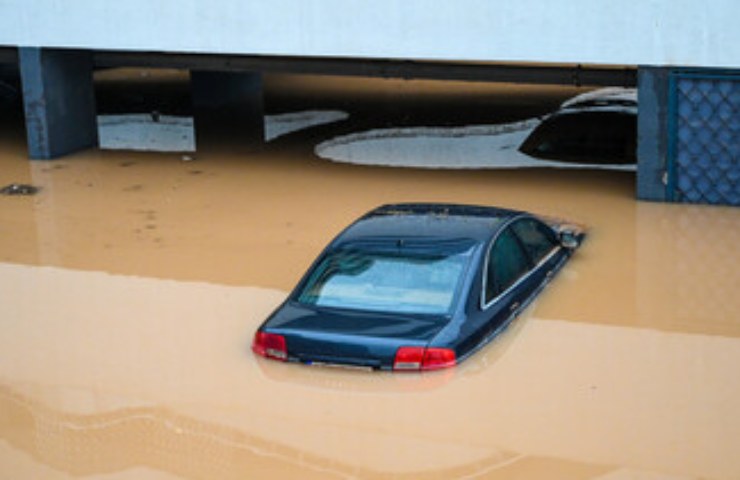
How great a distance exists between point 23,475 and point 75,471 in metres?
0.33

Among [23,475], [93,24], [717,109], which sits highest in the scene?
[93,24]

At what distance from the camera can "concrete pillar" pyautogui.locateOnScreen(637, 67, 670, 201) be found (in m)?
14.8

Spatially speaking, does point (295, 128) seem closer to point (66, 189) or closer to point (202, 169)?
point (202, 169)

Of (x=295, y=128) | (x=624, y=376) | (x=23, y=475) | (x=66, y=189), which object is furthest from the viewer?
(x=295, y=128)

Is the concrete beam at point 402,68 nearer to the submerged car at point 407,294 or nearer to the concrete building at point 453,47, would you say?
the concrete building at point 453,47

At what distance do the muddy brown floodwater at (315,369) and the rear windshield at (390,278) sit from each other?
561mm

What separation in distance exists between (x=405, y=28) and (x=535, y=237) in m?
5.16

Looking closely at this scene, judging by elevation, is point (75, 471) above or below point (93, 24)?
below

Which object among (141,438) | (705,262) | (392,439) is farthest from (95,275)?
(705,262)

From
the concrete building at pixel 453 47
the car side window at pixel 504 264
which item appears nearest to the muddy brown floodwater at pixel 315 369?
the car side window at pixel 504 264

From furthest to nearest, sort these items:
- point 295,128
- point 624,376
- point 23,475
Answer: point 295,128 → point 624,376 → point 23,475

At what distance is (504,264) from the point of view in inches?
404

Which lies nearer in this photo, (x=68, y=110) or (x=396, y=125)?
(x=68, y=110)

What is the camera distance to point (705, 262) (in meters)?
12.6
